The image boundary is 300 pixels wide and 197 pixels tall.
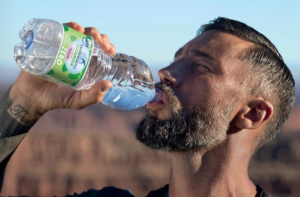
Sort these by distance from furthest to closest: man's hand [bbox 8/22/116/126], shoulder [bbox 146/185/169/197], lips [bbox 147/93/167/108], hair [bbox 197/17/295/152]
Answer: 1. shoulder [bbox 146/185/169/197]
2. hair [bbox 197/17/295/152]
3. lips [bbox 147/93/167/108]
4. man's hand [bbox 8/22/116/126]

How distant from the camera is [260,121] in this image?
12.9 feet

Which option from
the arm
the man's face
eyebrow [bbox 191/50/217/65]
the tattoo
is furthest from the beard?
the tattoo

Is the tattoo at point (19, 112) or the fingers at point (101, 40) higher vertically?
the fingers at point (101, 40)

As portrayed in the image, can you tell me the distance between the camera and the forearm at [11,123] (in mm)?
3650

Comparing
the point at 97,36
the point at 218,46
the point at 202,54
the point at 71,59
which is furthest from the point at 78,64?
the point at 218,46

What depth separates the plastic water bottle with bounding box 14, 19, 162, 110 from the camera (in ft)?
10.2

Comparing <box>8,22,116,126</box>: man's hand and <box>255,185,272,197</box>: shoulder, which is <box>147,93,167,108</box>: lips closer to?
<box>8,22,116,126</box>: man's hand

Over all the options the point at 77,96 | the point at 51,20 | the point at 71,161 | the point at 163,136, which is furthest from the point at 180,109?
the point at 71,161

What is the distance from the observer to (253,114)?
392 centimetres

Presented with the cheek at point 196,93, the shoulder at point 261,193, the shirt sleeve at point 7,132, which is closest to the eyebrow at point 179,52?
→ the cheek at point 196,93

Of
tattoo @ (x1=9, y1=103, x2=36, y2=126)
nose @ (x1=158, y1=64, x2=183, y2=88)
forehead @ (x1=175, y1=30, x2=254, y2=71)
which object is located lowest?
tattoo @ (x1=9, y1=103, x2=36, y2=126)

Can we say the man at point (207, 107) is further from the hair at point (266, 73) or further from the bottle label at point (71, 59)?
the bottle label at point (71, 59)

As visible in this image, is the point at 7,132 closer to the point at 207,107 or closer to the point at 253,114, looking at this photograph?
the point at 207,107

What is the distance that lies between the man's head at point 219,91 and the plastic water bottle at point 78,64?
7.8 inches
